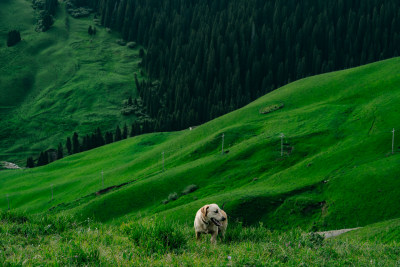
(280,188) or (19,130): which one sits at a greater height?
(280,188)

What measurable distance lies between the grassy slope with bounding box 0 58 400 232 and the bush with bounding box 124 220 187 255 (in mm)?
10916

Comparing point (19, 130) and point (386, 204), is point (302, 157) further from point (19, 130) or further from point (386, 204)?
point (19, 130)

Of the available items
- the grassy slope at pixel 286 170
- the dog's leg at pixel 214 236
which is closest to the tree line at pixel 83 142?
the grassy slope at pixel 286 170

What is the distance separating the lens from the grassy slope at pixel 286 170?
127 ft

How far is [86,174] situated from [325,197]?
65.2 m

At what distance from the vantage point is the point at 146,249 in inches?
395

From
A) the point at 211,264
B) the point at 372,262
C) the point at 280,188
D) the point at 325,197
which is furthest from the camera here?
the point at 280,188

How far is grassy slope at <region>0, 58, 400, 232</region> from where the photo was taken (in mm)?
38750

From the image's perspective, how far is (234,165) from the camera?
182 ft

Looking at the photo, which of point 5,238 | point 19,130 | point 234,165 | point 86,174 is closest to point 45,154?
point 19,130

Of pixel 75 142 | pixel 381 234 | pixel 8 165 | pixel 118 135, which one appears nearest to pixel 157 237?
pixel 381 234

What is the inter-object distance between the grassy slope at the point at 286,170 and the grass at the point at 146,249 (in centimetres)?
952

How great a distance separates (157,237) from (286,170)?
39.4 m

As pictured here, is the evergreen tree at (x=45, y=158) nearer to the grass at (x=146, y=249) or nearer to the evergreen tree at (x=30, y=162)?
the evergreen tree at (x=30, y=162)
